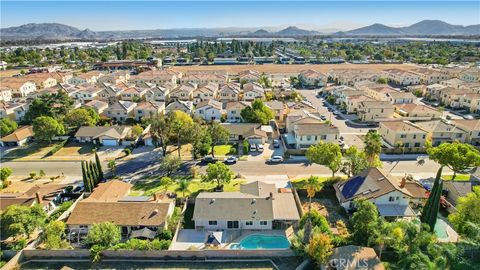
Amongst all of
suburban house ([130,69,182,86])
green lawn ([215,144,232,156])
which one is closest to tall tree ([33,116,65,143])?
green lawn ([215,144,232,156])

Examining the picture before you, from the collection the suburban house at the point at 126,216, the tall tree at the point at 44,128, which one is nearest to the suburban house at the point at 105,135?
the tall tree at the point at 44,128

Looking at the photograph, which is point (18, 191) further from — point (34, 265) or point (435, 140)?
point (435, 140)

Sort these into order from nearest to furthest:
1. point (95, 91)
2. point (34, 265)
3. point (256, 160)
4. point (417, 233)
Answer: point (417, 233)
point (34, 265)
point (256, 160)
point (95, 91)

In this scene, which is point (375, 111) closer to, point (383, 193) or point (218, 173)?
point (383, 193)

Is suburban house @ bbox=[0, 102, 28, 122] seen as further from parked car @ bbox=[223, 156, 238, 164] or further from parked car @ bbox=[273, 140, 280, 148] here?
parked car @ bbox=[273, 140, 280, 148]

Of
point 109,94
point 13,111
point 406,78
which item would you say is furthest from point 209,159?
point 406,78

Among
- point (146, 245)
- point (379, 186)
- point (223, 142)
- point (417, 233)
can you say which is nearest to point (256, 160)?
point (223, 142)
